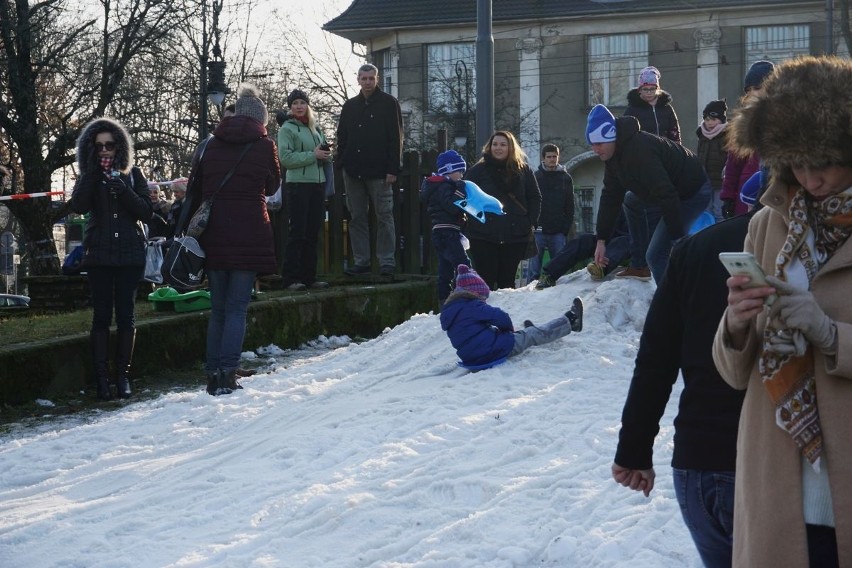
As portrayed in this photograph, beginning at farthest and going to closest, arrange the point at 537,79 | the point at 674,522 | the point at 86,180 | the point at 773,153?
the point at 537,79 < the point at 86,180 < the point at 674,522 < the point at 773,153

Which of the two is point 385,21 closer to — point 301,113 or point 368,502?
point 301,113

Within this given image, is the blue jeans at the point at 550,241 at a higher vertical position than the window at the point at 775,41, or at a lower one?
lower

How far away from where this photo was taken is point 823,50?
1433 inches

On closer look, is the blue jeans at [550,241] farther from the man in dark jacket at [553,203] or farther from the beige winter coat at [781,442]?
the beige winter coat at [781,442]

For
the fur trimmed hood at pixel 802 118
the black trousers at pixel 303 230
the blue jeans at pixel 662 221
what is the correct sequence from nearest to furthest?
1. the fur trimmed hood at pixel 802 118
2. the blue jeans at pixel 662 221
3. the black trousers at pixel 303 230

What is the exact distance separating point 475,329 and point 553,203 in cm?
632

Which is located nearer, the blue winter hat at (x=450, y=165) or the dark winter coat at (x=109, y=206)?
the dark winter coat at (x=109, y=206)

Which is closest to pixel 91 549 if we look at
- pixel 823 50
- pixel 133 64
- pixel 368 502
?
pixel 368 502

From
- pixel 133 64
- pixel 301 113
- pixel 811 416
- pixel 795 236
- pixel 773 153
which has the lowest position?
pixel 811 416

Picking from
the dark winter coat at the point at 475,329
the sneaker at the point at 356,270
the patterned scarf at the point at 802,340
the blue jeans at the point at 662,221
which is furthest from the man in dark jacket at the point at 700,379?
the sneaker at the point at 356,270

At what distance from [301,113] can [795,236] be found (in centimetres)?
1067

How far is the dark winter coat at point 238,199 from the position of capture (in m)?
9.35

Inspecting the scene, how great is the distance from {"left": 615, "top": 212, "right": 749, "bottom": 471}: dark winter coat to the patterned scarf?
341 millimetres

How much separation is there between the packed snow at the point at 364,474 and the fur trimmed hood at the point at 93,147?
5.72 ft
